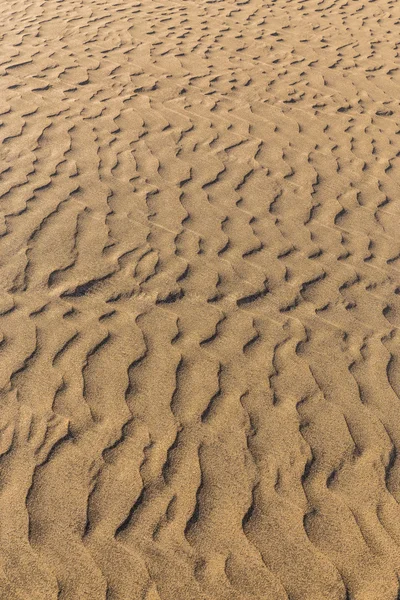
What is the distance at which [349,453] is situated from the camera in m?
3.45

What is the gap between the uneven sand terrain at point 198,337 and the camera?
2.97 metres

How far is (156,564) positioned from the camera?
9.47 ft

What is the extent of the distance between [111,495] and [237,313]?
1.50 metres

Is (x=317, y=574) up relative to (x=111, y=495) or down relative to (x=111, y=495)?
down

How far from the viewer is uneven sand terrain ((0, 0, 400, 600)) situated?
9.76ft

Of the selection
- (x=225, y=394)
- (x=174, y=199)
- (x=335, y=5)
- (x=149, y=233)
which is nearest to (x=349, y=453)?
(x=225, y=394)

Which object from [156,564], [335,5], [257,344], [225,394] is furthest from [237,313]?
[335,5]

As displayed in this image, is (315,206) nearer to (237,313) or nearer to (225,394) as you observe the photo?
(237,313)

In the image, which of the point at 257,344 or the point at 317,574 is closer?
the point at 317,574

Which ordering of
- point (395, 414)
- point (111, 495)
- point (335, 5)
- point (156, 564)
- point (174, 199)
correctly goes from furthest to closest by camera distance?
point (335, 5), point (174, 199), point (395, 414), point (111, 495), point (156, 564)

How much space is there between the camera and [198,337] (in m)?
4.11

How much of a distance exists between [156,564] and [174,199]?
3.19 meters

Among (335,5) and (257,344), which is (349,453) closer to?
(257,344)

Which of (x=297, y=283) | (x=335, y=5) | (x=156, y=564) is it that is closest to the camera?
(x=156, y=564)
